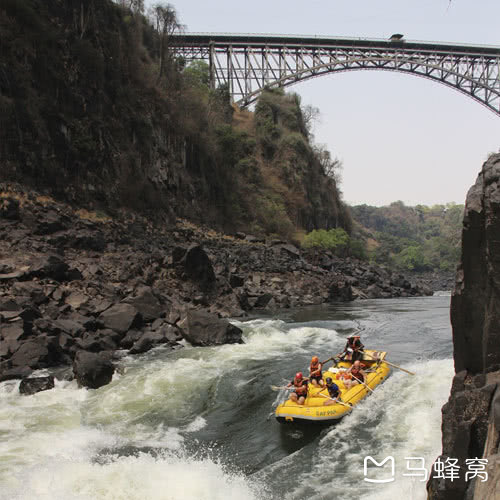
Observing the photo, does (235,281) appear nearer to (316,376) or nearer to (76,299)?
(76,299)

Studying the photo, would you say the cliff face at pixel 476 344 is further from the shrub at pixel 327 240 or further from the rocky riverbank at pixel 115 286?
the shrub at pixel 327 240

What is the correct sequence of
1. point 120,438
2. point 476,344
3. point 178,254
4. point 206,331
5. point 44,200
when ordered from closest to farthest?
1. point 476,344
2. point 120,438
3. point 206,331
4. point 178,254
5. point 44,200

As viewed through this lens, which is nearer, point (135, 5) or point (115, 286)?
point (115, 286)

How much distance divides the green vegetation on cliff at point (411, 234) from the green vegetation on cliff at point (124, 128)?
72.0 ft

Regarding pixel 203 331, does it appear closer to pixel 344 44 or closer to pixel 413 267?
pixel 344 44

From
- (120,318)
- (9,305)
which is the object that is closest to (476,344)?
(120,318)

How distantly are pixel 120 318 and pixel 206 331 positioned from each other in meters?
2.66

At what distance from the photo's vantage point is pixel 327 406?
376 inches

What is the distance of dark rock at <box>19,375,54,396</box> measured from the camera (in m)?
10.2

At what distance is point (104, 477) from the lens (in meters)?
7.12

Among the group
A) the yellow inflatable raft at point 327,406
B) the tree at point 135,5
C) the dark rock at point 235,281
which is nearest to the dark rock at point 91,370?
the yellow inflatable raft at point 327,406

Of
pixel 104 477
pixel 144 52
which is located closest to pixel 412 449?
pixel 104 477

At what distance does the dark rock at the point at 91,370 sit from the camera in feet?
36.1
